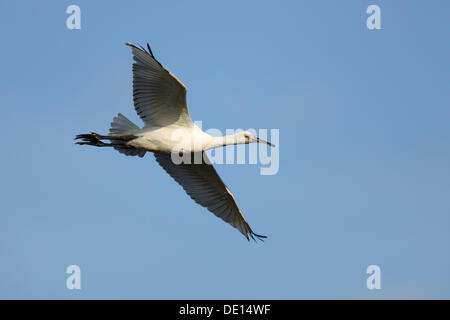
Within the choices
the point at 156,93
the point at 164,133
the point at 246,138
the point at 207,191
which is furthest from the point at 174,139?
the point at 207,191

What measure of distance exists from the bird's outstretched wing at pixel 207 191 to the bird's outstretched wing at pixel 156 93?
65.9 inches

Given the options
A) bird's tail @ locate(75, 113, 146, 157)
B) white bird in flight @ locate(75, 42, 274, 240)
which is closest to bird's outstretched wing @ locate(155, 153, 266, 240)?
white bird in flight @ locate(75, 42, 274, 240)

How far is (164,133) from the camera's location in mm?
18016

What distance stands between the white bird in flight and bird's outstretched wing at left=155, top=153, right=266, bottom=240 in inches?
1.0

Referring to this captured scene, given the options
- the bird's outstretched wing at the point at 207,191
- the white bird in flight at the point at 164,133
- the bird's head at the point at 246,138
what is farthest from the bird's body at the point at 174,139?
the bird's outstretched wing at the point at 207,191

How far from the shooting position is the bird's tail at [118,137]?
18.4m

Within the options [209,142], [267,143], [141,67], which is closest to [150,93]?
[141,67]

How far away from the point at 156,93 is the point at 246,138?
254 cm

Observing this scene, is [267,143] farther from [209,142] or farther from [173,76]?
[173,76]

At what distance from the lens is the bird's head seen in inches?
734

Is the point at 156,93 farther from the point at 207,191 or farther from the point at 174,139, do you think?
the point at 207,191

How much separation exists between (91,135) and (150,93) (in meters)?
1.97

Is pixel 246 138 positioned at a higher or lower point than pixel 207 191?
higher

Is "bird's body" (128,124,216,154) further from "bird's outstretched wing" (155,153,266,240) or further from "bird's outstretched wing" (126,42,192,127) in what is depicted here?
"bird's outstretched wing" (155,153,266,240)
